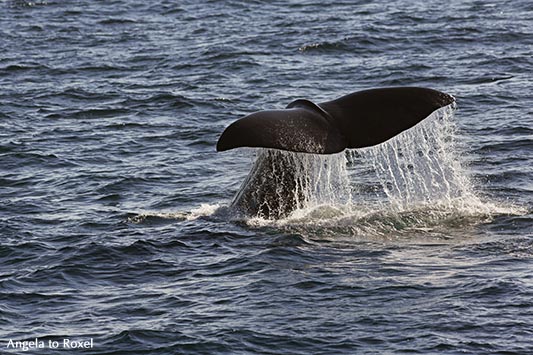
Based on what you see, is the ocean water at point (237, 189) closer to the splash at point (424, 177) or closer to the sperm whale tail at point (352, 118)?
the splash at point (424, 177)

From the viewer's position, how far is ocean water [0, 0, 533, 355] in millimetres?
9859

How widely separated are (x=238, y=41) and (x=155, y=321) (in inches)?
597

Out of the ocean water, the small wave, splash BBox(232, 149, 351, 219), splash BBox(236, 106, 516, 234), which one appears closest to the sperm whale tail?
splash BBox(236, 106, 516, 234)

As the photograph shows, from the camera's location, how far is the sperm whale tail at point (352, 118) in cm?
1086

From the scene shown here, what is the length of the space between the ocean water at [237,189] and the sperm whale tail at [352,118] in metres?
0.91

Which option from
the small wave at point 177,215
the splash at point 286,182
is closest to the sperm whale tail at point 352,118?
the splash at point 286,182

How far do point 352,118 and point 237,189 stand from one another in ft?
11.0

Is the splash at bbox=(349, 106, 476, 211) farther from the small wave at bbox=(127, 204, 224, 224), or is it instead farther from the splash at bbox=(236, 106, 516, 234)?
the small wave at bbox=(127, 204, 224, 224)

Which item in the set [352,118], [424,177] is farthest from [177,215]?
[424,177]

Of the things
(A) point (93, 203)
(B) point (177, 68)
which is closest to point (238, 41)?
(B) point (177, 68)

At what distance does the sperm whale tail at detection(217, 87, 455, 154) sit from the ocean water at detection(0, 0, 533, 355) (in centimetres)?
91

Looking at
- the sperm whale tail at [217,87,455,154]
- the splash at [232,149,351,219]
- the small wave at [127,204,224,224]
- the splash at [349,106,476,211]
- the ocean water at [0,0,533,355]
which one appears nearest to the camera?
the ocean water at [0,0,533,355]

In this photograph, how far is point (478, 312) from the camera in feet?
32.3

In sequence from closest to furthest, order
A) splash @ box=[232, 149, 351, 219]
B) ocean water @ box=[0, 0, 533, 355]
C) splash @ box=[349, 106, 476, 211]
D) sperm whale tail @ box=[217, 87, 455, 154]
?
ocean water @ box=[0, 0, 533, 355] → sperm whale tail @ box=[217, 87, 455, 154] → splash @ box=[232, 149, 351, 219] → splash @ box=[349, 106, 476, 211]
